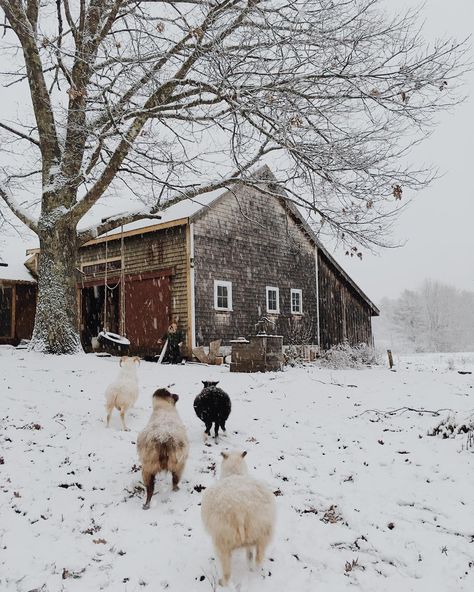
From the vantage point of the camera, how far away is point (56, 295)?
14.0 metres

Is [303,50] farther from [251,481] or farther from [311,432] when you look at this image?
[251,481]

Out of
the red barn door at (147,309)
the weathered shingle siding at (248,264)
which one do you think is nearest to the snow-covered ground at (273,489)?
the red barn door at (147,309)

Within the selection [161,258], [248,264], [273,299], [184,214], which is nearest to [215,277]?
[248,264]

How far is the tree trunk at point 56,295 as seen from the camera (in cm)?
1389

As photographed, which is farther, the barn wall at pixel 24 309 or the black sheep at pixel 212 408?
the barn wall at pixel 24 309

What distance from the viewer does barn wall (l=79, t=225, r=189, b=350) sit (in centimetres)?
1950

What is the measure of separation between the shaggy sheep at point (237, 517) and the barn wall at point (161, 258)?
15317 mm

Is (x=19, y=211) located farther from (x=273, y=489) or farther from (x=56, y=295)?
(x=273, y=489)

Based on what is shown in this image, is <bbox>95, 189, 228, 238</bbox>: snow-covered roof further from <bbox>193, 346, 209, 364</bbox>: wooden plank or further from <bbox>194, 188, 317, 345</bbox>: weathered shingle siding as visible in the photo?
<bbox>193, 346, 209, 364</bbox>: wooden plank

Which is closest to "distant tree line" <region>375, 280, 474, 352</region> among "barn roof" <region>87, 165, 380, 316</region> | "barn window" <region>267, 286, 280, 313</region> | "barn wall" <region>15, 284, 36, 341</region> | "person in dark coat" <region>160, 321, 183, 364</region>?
"barn window" <region>267, 286, 280, 313</region>

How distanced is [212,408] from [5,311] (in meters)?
19.7

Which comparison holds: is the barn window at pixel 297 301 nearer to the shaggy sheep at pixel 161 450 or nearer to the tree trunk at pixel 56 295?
the tree trunk at pixel 56 295

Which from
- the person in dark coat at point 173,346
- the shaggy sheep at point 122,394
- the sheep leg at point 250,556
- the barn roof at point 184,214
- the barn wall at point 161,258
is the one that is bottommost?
the sheep leg at point 250,556

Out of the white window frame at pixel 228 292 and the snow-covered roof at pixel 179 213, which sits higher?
the snow-covered roof at pixel 179 213
